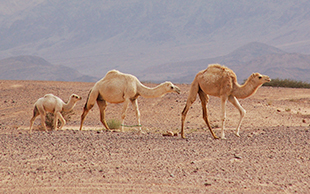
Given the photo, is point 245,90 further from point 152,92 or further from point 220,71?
point 152,92

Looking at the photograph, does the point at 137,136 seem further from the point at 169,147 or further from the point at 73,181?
the point at 73,181

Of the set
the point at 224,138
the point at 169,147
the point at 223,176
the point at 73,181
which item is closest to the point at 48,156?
the point at 73,181

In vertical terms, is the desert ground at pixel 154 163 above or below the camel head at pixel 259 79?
below

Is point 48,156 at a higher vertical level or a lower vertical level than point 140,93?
lower

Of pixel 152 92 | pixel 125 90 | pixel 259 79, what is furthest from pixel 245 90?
pixel 125 90

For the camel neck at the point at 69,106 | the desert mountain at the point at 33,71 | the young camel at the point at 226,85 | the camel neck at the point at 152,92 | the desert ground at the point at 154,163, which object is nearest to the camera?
the desert ground at the point at 154,163

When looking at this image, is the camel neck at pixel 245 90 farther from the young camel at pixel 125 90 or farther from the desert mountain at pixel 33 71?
the desert mountain at pixel 33 71

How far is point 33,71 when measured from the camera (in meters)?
183

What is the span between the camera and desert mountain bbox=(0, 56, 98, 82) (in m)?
181

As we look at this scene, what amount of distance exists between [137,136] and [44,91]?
1787 centimetres

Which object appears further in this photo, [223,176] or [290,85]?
[290,85]

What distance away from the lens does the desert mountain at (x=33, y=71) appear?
593ft

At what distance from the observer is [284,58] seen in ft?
566

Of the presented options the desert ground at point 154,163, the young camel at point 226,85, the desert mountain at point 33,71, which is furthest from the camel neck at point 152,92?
the desert mountain at point 33,71
